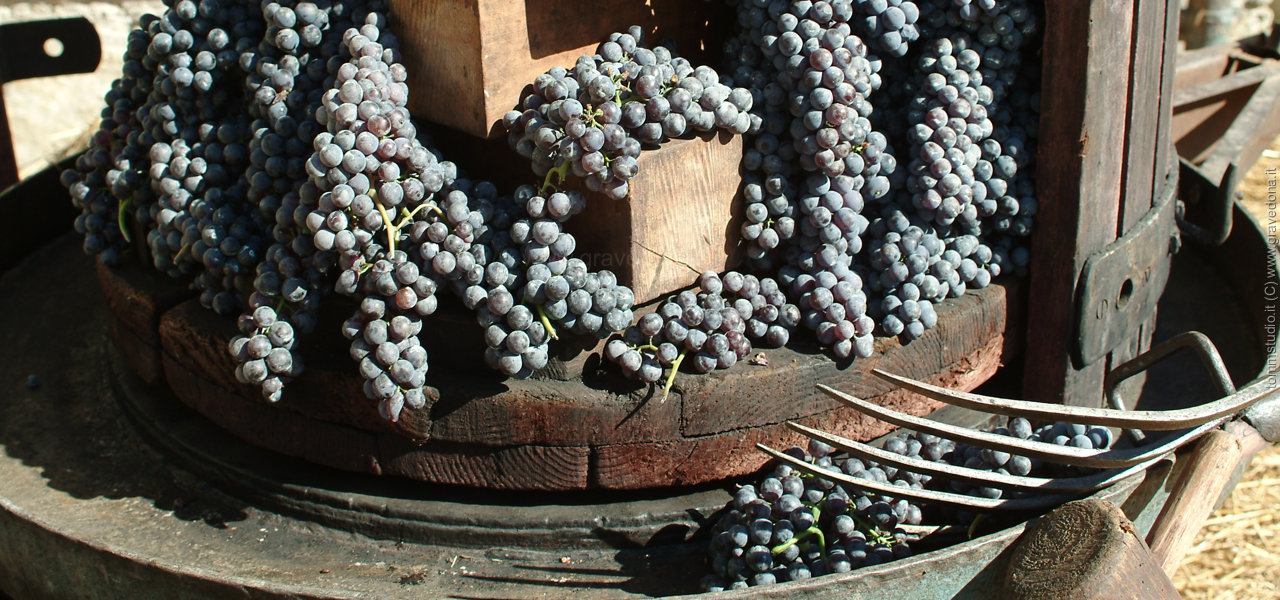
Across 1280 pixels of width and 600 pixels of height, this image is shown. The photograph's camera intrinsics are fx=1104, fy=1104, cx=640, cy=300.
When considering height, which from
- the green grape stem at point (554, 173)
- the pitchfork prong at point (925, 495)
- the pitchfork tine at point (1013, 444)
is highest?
the green grape stem at point (554, 173)

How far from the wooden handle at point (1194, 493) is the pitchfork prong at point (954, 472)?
72mm

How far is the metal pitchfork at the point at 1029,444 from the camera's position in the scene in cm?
176

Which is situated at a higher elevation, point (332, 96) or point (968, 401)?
point (332, 96)

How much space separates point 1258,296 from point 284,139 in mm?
2375

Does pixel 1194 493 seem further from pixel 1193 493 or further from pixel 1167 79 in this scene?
pixel 1167 79

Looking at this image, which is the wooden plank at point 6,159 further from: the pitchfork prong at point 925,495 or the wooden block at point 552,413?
the pitchfork prong at point 925,495

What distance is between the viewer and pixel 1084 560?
1.67m

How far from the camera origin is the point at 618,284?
6.45 feet

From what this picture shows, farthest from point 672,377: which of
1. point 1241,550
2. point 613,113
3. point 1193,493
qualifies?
point 1241,550

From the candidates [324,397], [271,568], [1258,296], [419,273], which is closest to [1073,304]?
[1258,296]

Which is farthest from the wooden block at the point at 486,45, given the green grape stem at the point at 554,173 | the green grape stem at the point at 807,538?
the green grape stem at the point at 807,538

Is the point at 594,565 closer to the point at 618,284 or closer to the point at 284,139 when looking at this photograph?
the point at 618,284

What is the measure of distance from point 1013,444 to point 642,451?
635 millimetres

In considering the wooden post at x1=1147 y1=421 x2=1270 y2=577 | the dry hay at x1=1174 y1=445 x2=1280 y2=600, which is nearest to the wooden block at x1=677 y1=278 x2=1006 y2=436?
the wooden post at x1=1147 y1=421 x2=1270 y2=577
